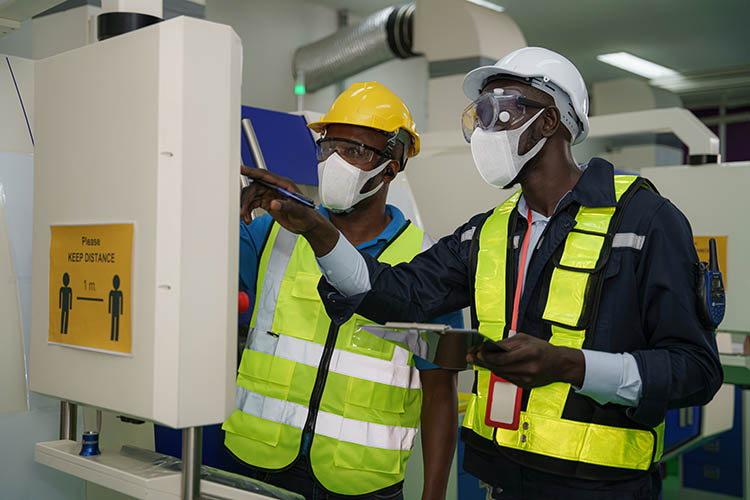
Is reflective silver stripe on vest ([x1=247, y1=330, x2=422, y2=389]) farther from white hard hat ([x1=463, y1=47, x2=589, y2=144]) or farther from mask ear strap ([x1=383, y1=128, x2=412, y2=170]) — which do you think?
white hard hat ([x1=463, y1=47, x2=589, y2=144])

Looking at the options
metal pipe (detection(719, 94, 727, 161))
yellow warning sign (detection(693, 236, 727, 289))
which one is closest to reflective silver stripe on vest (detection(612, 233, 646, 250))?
yellow warning sign (detection(693, 236, 727, 289))

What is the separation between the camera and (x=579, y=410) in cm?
124

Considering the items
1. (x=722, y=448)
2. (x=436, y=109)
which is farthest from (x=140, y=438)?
(x=722, y=448)

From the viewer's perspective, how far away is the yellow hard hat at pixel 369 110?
1633 millimetres

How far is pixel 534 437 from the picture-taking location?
125 cm

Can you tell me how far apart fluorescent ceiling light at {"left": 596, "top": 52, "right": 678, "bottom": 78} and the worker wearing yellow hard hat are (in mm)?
7511

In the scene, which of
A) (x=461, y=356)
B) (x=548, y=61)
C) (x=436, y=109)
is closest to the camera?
(x=461, y=356)

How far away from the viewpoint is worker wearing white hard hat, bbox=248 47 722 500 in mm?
1172

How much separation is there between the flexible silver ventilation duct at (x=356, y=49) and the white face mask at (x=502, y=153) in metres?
3.85

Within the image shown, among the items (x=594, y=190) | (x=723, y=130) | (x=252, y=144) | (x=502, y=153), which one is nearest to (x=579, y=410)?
(x=594, y=190)

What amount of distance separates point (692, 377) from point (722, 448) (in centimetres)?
315

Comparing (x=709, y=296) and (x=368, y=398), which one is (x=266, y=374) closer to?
(x=368, y=398)

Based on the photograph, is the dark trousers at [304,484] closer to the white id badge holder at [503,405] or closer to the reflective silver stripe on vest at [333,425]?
the reflective silver stripe on vest at [333,425]

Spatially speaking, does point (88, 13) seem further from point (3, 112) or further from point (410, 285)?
point (410, 285)
